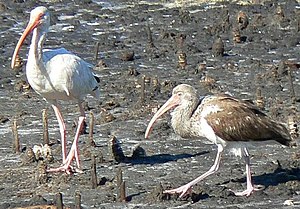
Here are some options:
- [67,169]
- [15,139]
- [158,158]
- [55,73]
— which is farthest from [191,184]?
[15,139]

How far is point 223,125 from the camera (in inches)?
521

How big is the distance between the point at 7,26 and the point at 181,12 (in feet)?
13.8

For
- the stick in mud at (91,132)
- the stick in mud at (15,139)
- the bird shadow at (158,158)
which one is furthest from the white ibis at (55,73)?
the bird shadow at (158,158)

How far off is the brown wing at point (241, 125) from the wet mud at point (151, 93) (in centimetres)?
56

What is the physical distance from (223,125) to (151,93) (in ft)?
19.0

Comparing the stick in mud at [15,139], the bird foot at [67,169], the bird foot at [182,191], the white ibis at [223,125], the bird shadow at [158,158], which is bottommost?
the bird shadow at [158,158]

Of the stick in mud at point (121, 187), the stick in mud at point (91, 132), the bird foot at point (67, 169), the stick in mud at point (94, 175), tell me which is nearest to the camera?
the stick in mud at point (121, 187)

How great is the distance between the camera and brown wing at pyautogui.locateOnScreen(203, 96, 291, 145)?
13.2 m

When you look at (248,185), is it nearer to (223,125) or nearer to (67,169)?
(223,125)

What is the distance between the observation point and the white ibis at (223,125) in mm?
13273

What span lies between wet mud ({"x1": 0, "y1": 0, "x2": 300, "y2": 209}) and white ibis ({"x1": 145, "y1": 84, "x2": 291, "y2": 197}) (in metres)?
0.48

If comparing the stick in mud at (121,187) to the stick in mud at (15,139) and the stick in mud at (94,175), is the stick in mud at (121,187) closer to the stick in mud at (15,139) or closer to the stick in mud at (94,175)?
the stick in mud at (94,175)

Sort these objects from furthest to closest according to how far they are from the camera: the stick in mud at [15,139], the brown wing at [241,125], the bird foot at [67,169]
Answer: the stick in mud at [15,139], the bird foot at [67,169], the brown wing at [241,125]

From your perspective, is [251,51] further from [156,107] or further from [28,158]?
[28,158]
